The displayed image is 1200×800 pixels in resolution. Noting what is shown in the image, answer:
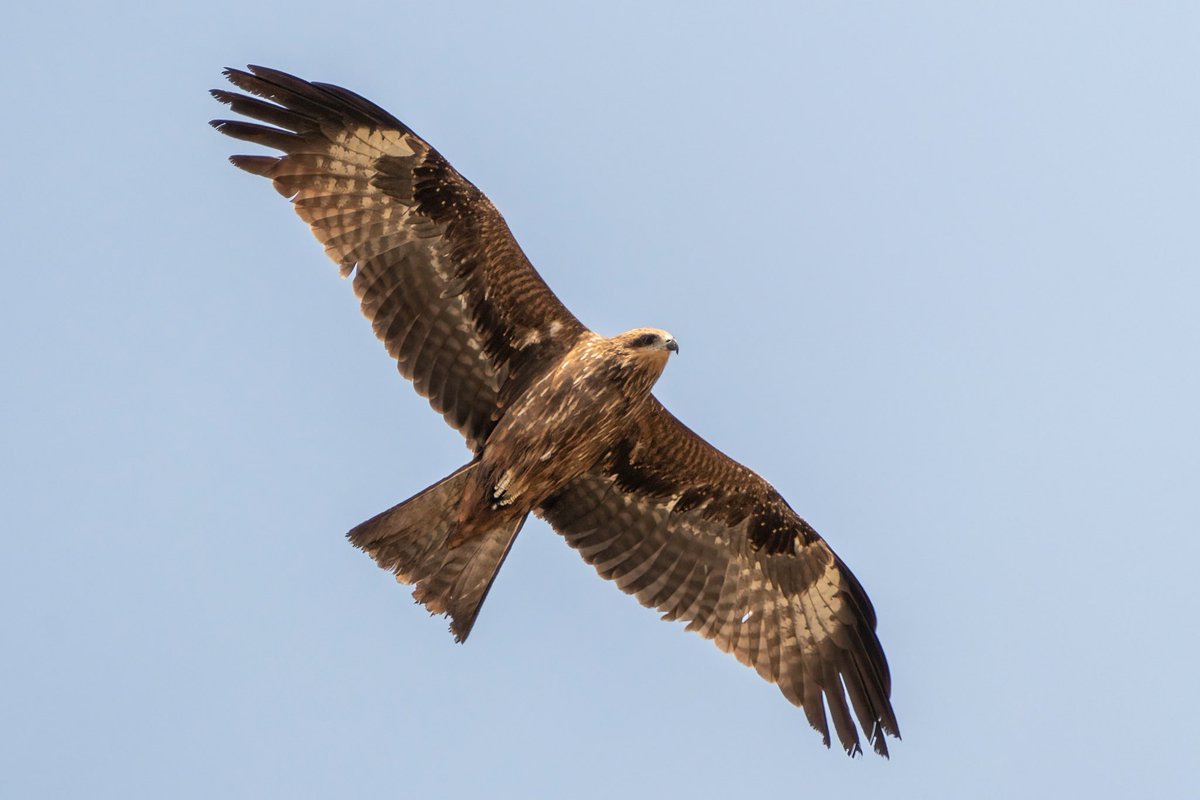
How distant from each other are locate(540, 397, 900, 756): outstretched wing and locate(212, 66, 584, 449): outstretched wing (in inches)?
48.4

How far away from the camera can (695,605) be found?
14570mm

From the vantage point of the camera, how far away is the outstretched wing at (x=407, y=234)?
44.1 ft

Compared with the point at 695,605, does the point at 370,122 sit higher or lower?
higher

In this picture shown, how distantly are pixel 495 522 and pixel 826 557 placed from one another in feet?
9.18

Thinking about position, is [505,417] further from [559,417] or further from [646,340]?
[646,340]

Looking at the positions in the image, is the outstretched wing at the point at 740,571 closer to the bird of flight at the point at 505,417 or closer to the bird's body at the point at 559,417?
the bird of flight at the point at 505,417

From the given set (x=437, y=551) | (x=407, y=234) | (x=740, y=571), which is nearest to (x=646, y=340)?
(x=407, y=234)

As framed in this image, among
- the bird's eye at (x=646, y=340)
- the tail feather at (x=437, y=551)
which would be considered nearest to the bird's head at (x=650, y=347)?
the bird's eye at (x=646, y=340)

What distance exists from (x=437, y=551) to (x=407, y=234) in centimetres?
233

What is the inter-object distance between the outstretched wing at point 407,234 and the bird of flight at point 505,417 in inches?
0.4

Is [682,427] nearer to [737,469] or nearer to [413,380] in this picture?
[737,469]

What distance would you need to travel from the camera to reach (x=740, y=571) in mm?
14648

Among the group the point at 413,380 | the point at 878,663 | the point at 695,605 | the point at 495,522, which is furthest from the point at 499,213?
the point at 878,663

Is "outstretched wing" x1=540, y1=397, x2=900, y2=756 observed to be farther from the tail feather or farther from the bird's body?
the tail feather
